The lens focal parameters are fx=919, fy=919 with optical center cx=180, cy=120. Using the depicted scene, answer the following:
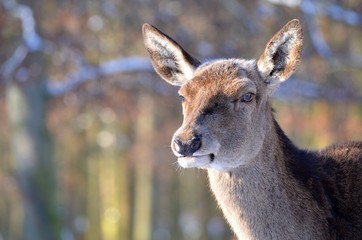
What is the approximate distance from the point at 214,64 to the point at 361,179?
1.47 meters

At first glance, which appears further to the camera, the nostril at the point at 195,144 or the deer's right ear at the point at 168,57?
the deer's right ear at the point at 168,57

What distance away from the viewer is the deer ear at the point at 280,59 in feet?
23.9

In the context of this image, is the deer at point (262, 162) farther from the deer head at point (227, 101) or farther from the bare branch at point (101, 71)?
the bare branch at point (101, 71)

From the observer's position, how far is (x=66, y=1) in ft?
58.5

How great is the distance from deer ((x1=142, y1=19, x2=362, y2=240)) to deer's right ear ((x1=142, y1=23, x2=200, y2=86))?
0.30 meters

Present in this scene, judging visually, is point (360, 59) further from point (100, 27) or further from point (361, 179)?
point (361, 179)

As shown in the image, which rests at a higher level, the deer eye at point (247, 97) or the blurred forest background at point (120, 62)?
the deer eye at point (247, 97)

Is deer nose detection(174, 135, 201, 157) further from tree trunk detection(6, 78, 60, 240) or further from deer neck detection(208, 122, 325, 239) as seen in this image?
tree trunk detection(6, 78, 60, 240)

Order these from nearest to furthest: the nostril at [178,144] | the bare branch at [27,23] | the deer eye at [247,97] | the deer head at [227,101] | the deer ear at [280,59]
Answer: the nostril at [178,144] → the deer head at [227,101] → the deer eye at [247,97] → the deer ear at [280,59] → the bare branch at [27,23]

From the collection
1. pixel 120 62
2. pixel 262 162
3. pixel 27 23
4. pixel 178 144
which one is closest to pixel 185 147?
pixel 178 144

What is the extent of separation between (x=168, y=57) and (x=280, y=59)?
984 millimetres

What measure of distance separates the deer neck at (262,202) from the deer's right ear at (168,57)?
1.08 meters

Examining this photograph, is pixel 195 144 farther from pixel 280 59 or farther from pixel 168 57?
pixel 168 57

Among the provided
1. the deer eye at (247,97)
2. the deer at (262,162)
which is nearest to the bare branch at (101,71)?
the deer at (262,162)
